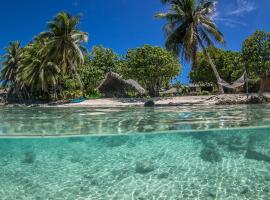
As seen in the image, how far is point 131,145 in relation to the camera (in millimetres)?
9672

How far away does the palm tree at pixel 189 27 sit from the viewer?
24094mm

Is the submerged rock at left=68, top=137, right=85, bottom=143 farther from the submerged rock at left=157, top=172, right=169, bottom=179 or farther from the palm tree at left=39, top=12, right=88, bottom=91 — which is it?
the palm tree at left=39, top=12, right=88, bottom=91

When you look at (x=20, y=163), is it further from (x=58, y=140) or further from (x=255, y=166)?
(x=255, y=166)

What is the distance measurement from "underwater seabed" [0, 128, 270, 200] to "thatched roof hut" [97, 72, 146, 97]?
26711mm

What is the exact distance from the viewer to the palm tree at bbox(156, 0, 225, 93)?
2409 cm

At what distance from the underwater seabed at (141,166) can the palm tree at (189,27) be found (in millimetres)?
14798

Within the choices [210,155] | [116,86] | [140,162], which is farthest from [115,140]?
[116,86]

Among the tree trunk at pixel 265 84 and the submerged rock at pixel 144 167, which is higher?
the tree trunk at pixel 265 84

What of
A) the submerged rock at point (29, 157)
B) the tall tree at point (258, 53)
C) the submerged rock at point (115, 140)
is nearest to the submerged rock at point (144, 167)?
the submerged rock at point (115, 140)

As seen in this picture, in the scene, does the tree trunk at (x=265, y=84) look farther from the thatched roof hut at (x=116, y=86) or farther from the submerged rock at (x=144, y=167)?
the submerged rock at (x=144, y=167)

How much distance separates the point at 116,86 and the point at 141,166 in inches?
1189

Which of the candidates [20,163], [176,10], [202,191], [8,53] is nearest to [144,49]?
[176,10]

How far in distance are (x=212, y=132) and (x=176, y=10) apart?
57.0ft

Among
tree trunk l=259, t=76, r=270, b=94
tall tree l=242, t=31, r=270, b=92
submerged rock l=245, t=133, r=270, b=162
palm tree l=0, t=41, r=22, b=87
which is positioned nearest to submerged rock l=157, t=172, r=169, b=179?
submerged rock l=245, t=133, r=270, b=162
